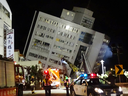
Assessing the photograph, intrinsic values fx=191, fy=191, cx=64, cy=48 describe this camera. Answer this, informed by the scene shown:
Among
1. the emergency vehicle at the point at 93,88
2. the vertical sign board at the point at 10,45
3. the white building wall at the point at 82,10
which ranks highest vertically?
the white building wall at the point at 82,10

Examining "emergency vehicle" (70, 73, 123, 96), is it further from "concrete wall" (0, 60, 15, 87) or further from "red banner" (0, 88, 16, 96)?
"concrete wall" (0, 60, 15, 87)

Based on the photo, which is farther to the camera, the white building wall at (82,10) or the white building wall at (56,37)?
the white building wall at (82,10)

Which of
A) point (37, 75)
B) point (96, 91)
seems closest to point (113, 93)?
point (96, 91)

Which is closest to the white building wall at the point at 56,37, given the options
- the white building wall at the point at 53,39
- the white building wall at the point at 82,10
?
the white building wall at the point at 53,39

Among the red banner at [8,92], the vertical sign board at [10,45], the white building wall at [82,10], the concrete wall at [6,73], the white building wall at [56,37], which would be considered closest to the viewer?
the red banner at [8,92]

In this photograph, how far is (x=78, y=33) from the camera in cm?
6731

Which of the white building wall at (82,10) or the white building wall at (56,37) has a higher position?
the white building wall at (82,10)

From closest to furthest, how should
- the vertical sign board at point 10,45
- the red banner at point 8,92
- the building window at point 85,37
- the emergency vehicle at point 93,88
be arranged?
the red banner at point 8,92 < the emergency vehicle at point 93,88 < the vertical sign board at point 10,45 < the building window at point 85,37

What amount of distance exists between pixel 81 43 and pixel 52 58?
11.7 metres

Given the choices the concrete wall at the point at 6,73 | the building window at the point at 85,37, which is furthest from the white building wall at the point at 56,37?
the concrete wall at the point at 6,73

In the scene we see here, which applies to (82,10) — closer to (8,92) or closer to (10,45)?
(10,45)

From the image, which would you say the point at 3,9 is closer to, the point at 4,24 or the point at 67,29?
the point at 4,24

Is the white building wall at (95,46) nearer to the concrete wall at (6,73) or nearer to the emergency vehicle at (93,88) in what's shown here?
the emergency vehicle at (93,88)

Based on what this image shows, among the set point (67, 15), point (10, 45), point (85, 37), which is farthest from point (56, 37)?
point (10, 45)
